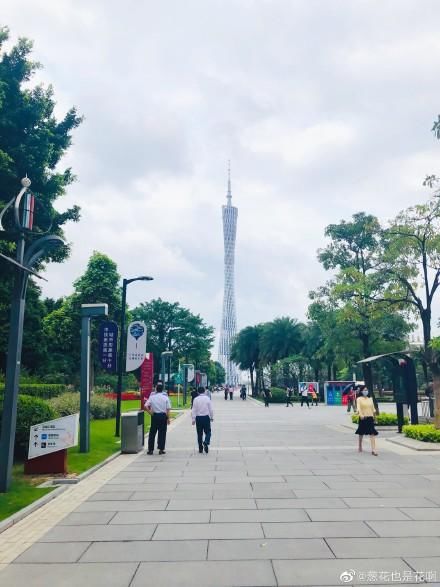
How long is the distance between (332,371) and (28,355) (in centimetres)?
4056

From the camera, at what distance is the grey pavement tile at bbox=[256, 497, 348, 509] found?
7.26m

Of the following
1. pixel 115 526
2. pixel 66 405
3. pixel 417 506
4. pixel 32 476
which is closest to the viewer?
pixel 115 526

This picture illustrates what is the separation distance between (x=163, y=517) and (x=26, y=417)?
577 centimetres

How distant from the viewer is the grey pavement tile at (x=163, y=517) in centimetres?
655

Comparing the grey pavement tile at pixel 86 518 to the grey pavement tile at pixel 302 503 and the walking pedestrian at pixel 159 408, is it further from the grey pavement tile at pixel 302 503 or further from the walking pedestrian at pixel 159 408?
the walking pedestrian at pixel 159 408

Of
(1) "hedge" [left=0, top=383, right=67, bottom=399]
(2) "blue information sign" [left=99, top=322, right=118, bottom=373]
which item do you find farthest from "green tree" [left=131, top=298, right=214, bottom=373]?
(2) "blue information sign" [left=99, top=322, right=118, bottom=373]

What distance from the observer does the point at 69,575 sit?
4.73 meters

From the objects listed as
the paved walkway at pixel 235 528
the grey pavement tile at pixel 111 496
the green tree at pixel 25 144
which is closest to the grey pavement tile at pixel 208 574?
the paved walkway at pixel 235 528

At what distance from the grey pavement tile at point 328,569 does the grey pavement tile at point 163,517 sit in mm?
1857

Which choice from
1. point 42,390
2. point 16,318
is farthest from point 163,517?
point 42,390

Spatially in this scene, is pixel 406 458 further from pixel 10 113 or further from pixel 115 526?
pixel 10 113

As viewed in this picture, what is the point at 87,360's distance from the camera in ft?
45.0

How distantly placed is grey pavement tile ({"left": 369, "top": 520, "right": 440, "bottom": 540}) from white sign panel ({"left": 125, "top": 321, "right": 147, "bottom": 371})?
42.5 feet

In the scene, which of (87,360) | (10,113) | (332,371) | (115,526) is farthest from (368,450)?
(332,371)
